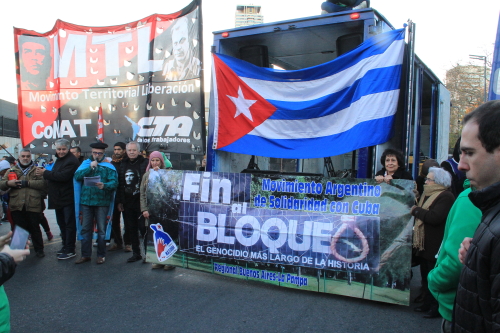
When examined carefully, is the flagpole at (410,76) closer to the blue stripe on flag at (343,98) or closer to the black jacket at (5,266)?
the blue stripe on flag at (343,98)

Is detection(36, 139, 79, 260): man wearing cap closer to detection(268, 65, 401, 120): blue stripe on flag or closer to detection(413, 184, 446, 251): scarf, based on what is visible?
detection(268, 65, 401, 120): blue stripe on flag

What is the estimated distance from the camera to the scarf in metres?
4.00

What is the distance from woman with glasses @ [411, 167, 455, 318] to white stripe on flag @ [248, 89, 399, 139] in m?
0.82

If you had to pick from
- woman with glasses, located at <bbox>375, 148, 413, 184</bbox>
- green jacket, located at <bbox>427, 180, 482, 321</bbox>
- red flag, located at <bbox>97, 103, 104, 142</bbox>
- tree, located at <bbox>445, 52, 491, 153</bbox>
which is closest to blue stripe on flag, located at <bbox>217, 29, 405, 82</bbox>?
woman with glasses, located at <bbox>375, 148, 413, 184</bbox>

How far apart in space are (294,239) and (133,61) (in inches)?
168

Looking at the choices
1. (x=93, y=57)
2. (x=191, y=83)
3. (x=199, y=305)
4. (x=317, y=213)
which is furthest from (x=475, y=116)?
(x=93, y=57)

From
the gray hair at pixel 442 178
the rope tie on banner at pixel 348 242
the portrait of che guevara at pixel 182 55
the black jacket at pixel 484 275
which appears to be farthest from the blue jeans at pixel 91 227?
the black jacket at pixel 484 275

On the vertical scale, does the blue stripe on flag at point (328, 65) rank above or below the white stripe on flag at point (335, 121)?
above

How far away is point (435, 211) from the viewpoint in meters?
3.87

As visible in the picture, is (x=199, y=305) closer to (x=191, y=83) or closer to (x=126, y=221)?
(x=126, y=221)

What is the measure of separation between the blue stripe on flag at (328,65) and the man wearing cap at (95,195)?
8.27 feet

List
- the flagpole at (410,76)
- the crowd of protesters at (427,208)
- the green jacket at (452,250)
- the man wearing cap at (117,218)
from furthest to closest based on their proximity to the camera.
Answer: the man wearing cap at (117,218)
the flagpole at (410,76)
the green jacket at (452,250)
the crowd of protesters at (427,208)

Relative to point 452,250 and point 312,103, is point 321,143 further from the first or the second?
point 452,250

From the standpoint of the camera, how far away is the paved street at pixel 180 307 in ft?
12.0
